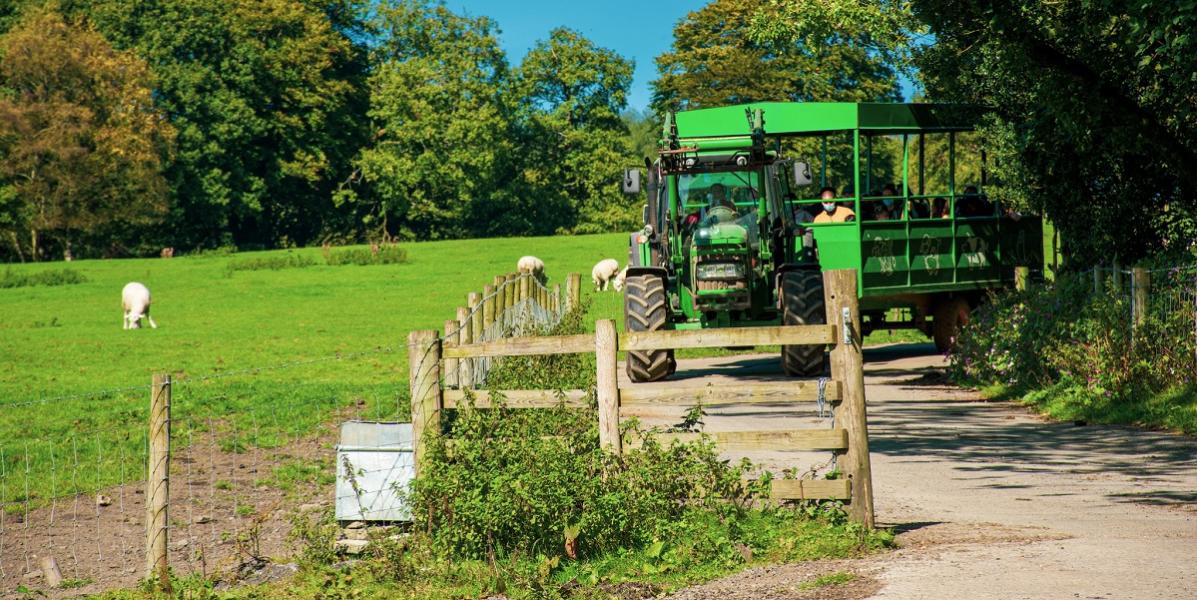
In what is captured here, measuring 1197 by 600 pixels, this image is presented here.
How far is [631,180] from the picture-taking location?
20109mm

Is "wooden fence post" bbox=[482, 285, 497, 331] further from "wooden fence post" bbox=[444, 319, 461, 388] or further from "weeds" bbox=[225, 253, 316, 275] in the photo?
"weeds" bbox=[225, 253, 316, 275]

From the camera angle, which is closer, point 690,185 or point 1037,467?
point 1037,467

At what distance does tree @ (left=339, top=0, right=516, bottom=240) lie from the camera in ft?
268

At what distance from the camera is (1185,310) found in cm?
1594

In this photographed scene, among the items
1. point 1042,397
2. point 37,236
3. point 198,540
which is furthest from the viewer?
point 37,236

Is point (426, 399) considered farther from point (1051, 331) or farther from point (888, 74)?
point (888, 74)

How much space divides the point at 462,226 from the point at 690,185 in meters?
64.8

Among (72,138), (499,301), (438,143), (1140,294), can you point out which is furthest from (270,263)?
(1140,294)

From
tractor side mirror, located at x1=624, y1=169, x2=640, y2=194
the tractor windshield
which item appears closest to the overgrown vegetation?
the tractor windshield

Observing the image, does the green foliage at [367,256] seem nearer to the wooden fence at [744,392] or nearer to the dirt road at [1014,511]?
the dirt road at [1014,511]

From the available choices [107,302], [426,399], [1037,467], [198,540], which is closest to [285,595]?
[426,399]

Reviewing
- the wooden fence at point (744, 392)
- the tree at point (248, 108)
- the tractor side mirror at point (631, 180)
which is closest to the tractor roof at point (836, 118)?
the tractor side mirror at point (631, 180)

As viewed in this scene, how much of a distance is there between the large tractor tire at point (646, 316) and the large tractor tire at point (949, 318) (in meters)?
6.06

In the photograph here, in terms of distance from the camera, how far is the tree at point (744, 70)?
182 feet
